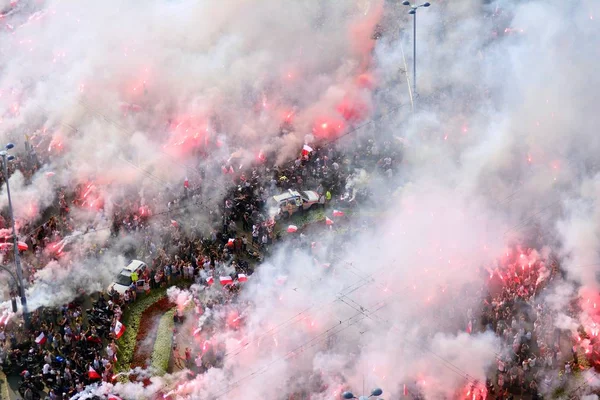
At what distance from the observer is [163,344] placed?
23109 millimetres

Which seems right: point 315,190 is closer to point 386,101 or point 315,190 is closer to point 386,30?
point 386,101

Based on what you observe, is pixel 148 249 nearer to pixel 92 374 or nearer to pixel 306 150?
pixel 92 374

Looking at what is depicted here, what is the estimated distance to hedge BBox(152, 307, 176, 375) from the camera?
2225 cm

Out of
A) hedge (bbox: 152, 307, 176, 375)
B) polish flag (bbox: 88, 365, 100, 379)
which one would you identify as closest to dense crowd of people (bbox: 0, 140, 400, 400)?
polish flag (bbox: 88, 365, 100, 379)

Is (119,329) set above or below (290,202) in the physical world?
below

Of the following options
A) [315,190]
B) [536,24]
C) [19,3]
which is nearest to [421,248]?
[315,190]

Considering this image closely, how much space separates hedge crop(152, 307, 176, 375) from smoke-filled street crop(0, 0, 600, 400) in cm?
12

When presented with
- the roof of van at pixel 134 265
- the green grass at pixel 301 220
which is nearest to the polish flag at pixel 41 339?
the roof of van at pixel 134 265

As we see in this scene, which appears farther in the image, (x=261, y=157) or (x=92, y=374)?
(x=261, y=157)

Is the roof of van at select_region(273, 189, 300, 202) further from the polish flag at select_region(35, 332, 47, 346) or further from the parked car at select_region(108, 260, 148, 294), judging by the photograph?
the polish flag at select_region(35, 332, 47, 346)

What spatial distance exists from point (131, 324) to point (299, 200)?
28.1 ft

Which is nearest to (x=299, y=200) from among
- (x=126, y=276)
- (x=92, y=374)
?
(x=126, y=276)

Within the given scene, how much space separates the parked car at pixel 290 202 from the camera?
28.9m

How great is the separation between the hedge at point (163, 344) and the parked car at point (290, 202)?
6.31 metres
